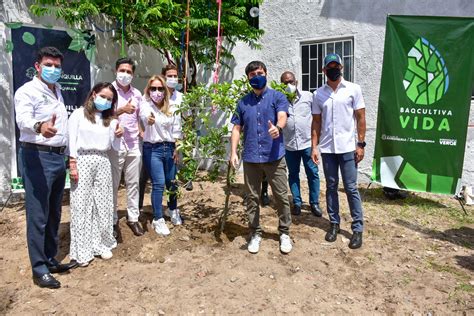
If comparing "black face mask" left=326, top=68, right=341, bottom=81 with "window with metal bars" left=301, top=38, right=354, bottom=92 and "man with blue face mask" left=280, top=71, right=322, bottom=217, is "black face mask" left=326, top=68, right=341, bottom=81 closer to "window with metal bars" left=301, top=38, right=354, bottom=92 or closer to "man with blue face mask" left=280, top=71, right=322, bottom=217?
"man with blue face mask" left=280, top=71, right=322, bottom=217

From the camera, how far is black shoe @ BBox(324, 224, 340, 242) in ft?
13.8

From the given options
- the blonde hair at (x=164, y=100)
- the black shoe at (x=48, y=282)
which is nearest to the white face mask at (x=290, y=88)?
the blonde hair at (x=164, y=100)

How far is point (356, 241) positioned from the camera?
407 cm

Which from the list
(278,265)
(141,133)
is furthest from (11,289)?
(278,265)

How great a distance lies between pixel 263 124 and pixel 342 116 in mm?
929

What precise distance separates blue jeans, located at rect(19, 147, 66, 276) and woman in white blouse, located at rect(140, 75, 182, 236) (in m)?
0.97

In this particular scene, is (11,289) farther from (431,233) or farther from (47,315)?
(431,233)

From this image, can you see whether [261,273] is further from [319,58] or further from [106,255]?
[319,58]

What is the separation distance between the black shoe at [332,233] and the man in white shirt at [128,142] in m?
2.10

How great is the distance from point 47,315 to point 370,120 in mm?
5659

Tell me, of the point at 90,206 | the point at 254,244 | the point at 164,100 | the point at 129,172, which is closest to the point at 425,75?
the point at 254,244

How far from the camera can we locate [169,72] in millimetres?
4461

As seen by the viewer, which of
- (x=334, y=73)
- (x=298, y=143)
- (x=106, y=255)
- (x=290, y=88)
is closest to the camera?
(x=106, y=255)

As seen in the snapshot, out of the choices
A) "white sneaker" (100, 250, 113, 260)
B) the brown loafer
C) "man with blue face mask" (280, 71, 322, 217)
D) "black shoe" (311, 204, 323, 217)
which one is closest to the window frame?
"man with blue face mask" (280, 71, 322, 217)
